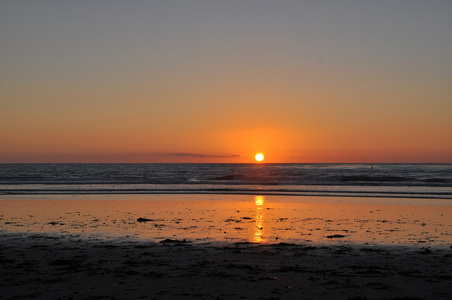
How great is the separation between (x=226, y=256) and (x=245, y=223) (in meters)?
6.71

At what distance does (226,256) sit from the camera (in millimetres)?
11875

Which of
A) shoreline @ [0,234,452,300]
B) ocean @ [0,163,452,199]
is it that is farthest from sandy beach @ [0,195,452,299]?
ocean @ [0,163,452,199]

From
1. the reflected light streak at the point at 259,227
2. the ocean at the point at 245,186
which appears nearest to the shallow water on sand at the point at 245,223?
the reflected light streak at the point at 259,227

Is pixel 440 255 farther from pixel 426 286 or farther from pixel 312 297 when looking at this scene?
pixel 312 297

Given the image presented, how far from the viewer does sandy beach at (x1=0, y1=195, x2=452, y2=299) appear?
28.9 ft

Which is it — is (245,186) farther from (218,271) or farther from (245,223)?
(218,271)

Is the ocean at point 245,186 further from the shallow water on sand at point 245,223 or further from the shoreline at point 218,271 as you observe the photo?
the shoreline at point 218,271

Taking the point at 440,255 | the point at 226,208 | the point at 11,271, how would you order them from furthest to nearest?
the point at 226,208, the point at 440,255, the point at 11,271

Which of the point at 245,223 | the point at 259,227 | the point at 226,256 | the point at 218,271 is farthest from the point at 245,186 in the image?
the point at 218,271

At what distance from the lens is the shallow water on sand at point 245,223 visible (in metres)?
15.0

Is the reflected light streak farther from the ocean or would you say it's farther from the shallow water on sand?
the ocean

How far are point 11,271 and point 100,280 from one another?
2445mm

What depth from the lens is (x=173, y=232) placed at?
16.2 metres

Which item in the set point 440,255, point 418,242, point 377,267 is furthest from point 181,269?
point 418,242
